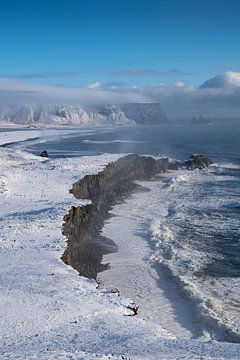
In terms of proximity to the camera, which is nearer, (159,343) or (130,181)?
(159,343)

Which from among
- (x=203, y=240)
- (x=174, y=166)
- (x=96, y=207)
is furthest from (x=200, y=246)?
(x=174, y=166)

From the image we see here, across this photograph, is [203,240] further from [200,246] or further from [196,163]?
[196,163]

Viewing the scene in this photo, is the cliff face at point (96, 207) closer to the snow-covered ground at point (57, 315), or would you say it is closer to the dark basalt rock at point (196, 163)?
the snow-covered ground at point (57, 315)

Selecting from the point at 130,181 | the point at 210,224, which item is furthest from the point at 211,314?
the point at 130,181

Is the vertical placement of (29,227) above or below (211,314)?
above

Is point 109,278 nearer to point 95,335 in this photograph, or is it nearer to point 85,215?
point 85,215

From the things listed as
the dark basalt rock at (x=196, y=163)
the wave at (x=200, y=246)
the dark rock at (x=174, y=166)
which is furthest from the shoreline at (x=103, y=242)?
the dark basalt rock at (x=196, y=163)

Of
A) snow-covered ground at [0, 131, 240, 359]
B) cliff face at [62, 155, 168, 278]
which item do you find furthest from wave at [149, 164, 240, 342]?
snow-covered ground at [0, 131, 240, 359]
